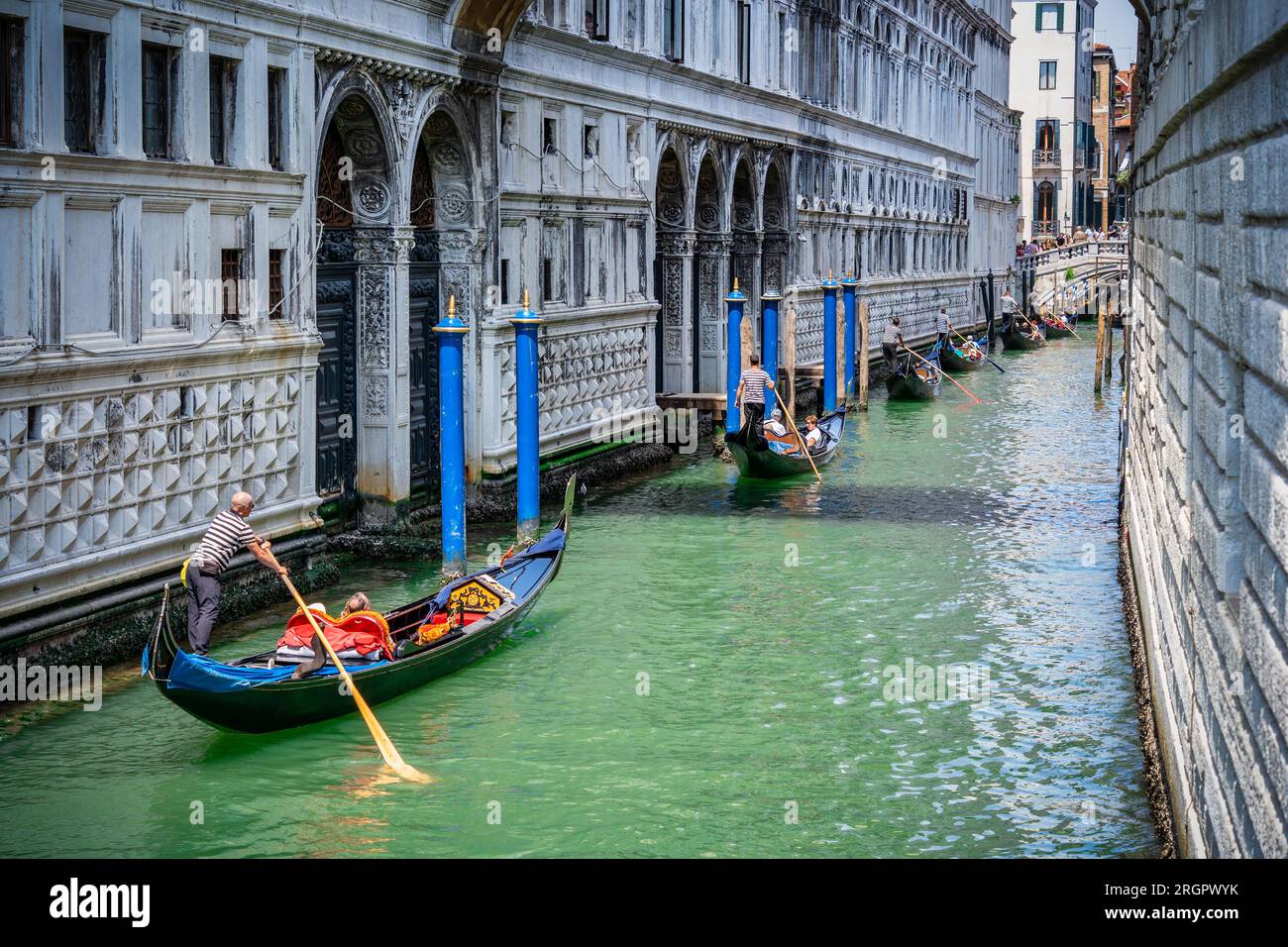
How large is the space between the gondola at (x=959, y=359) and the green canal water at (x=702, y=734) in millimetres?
18167

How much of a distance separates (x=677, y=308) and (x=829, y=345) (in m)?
2.83

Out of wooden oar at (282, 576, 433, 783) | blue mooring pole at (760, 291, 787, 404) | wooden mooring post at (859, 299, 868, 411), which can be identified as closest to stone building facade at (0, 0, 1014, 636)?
blue mooring pole at (760, 291, 787, 404)

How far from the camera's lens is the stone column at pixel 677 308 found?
2112 cm

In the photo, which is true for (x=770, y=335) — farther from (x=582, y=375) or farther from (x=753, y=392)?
(x=582, y=375)

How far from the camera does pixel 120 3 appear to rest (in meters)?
9.50

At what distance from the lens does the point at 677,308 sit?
70.1ft

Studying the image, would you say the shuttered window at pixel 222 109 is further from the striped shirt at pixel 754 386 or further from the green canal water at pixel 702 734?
the striped shirt at pixel 754 386

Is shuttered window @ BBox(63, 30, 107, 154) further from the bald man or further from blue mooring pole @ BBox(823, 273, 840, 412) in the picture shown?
blue mooring pole @ BBox(823, 273, 840, 412)

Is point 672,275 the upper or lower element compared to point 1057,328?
upper

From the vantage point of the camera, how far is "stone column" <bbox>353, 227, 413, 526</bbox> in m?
13.2

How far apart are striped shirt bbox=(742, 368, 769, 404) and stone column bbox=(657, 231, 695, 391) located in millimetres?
3094

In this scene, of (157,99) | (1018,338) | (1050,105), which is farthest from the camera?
(1050,105)

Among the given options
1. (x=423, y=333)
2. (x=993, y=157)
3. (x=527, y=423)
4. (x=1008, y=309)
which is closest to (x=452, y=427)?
(x=527, y=423)
